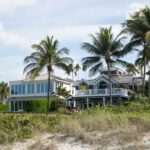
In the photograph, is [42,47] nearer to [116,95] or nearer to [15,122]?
[116,95]

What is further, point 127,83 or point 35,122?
point 127,83

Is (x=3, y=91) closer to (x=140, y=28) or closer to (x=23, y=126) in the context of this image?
(x=140, y=28)

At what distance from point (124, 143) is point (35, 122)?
4.55 metres

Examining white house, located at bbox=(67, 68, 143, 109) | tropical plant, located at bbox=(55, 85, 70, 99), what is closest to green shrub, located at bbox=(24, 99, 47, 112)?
tropical plant, located at bbox=(55, 85, 70, 99)

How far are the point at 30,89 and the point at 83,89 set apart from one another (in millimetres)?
10089

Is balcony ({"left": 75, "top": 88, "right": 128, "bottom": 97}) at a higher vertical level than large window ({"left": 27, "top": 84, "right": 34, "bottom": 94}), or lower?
lower

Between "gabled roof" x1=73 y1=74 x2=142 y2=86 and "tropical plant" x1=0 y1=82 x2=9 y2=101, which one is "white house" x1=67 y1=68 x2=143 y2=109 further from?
"tropical plant" x1=0 y1=82 x2=9 y2=101

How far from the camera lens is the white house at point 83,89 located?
6756 centimetres

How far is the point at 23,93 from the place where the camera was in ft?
251

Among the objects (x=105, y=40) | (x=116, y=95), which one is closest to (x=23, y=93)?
(x=116, y=95)

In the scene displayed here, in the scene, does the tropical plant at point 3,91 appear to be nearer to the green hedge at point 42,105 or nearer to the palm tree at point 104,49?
the green hedge at point 42,105

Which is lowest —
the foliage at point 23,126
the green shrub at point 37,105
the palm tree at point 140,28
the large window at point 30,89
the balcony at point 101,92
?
the foliage at point 23,126

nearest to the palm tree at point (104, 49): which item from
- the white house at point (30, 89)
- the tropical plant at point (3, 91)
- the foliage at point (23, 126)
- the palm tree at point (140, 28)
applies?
the palm tree at point (140, 28)

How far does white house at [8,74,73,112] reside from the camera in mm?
74375
